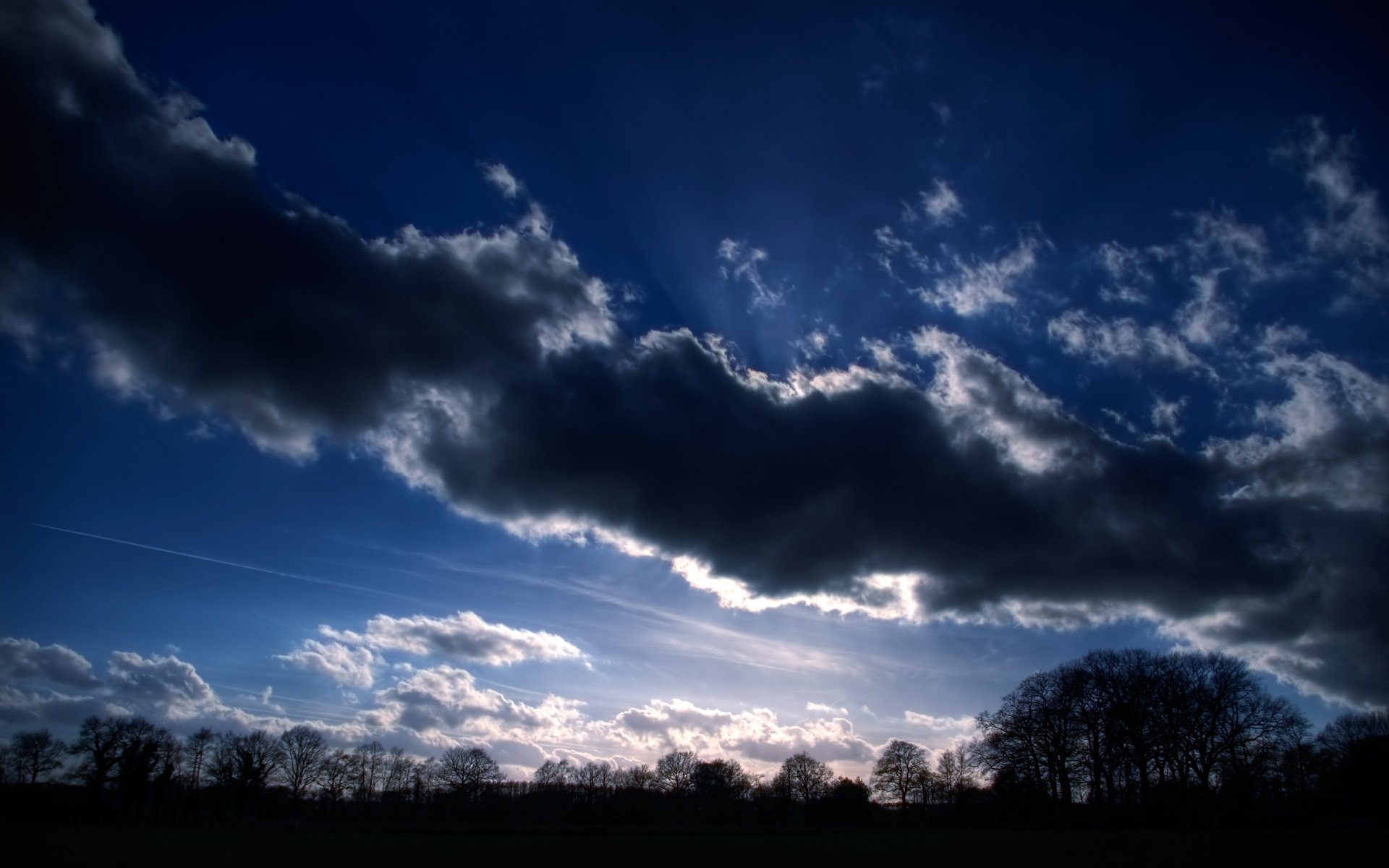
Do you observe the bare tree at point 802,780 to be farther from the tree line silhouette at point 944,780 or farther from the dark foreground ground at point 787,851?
the dark foreground ground at point 787,851

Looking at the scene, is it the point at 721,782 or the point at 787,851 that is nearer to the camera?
the point at 787,851

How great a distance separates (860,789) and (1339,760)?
245 ft

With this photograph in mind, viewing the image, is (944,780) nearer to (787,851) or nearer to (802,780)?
(802,780)

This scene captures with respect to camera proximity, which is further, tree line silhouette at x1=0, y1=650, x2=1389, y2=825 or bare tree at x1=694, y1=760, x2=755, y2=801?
bare tree at x1=694, y1=760, x2=755, y2=801

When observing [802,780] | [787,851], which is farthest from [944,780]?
[787,851]

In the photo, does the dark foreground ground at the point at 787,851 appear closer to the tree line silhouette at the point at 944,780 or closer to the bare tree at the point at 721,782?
the tree line silhouette at the point at 944,780

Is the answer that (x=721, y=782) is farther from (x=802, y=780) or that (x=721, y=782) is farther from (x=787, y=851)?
(x=787, y=851)

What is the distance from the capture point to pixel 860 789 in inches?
5551

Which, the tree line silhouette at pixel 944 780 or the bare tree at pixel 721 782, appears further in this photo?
the bare tree at pixel 721 782

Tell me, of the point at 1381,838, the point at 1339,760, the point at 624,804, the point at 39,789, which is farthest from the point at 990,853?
the point at 39,789

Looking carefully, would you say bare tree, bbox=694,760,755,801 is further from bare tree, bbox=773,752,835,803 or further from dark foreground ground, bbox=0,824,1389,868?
dark foreground ground, bbox=0,824,1389,868

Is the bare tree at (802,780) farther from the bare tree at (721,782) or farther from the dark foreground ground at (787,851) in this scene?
the dark foreground ground at (787,851)

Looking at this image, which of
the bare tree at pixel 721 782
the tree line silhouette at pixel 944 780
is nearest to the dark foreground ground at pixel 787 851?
the tree line silhouette at pixel 944 780

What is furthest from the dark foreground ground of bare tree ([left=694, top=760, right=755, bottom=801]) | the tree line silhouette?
bare tree ([left=694, top=760, right=755, bottom=801])
